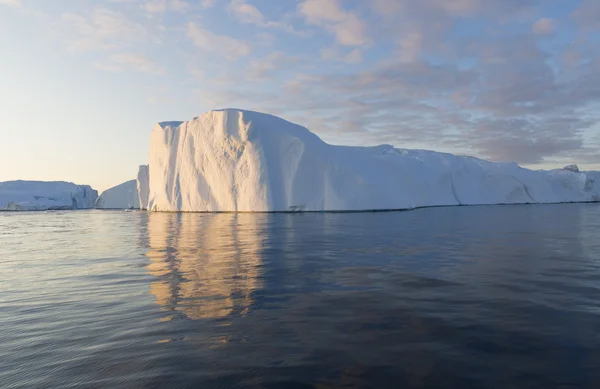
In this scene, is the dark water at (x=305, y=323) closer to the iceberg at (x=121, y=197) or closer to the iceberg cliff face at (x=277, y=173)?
the iceberg cliff face at (x=277, y=173)

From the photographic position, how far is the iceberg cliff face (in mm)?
42625

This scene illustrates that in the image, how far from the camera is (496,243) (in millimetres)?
14508

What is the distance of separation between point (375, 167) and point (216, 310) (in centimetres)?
4362

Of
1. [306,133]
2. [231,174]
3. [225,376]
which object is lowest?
[225,376]

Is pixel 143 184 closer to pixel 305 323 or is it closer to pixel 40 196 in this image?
pixel 40 196

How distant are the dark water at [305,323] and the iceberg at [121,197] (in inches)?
3021

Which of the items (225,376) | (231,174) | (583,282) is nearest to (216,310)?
(225,376)

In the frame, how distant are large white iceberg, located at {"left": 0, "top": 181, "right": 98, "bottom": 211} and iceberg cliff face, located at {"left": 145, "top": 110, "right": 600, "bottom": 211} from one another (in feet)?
134

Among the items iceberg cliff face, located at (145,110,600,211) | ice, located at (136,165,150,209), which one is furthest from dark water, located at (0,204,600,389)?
ice, located at (136,165,150,209)

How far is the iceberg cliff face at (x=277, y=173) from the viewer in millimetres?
42625

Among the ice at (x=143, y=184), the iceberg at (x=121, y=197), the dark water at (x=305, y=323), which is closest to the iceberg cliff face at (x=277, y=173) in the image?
the ice at (x=143, y=184)

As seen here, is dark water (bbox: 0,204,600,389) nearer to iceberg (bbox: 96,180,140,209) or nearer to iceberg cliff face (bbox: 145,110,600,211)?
iceberg cliff face (bbox: 145,110,600,211)

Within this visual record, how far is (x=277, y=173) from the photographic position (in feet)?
144

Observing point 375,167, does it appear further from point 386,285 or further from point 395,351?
point 395,351
